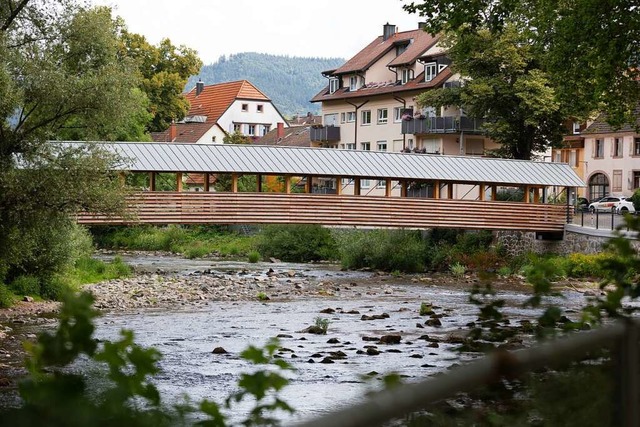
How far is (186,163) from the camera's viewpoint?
27719 mm

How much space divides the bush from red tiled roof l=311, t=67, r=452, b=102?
28098 mm

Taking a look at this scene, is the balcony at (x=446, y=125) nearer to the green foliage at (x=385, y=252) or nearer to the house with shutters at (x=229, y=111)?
the green foliage at (x=385, y=252)

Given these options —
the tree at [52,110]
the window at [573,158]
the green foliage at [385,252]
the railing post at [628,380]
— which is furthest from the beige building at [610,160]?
the railing post at [628,380]

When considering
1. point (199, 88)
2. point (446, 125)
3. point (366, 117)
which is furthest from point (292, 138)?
point (446, 125)

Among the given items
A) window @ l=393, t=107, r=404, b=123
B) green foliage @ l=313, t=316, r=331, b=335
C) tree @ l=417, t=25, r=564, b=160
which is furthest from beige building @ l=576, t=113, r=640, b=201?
green foliage @ l=313, t=316, r=331, b=335

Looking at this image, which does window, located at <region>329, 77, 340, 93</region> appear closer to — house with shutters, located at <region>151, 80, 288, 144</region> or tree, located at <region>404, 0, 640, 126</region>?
house with shutters, located at <region>151, 80, 288, 144</region>

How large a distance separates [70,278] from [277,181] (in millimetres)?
22200

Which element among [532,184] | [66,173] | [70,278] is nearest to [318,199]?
[532,184]

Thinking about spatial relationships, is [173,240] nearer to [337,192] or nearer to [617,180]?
[337,192]

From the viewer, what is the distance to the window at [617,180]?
51.3 metres

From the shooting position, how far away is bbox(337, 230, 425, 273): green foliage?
29969mm

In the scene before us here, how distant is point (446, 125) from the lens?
43.3 m

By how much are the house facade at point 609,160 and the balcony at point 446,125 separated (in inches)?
364

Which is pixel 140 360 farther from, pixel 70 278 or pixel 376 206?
pixel 376 206
